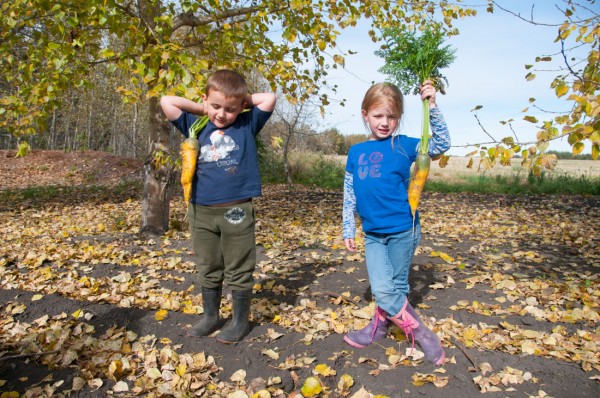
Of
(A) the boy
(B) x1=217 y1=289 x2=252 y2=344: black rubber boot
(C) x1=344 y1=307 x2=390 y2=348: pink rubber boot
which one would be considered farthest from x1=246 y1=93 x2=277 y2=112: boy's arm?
(C) x1=344 y1=307 x2=390 y2=348: pink rubber boot

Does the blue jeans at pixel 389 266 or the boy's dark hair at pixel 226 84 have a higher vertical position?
the boy's dark hair at pixel 226 84

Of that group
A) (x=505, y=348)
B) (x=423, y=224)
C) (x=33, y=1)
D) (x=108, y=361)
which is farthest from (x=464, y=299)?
(x=33, y=1)

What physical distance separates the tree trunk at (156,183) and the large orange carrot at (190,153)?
137 inches

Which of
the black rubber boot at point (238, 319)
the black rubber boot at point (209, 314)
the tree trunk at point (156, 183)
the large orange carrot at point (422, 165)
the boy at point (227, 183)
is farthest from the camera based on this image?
the tree trunk at point (156, 183)

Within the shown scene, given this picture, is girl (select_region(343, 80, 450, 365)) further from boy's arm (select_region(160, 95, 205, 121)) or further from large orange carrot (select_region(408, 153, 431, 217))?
boy's arm (select_region(160, 95, 205, 121))

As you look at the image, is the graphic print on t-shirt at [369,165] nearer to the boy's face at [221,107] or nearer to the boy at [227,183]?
the boy at [227,183]

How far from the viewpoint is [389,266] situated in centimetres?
288

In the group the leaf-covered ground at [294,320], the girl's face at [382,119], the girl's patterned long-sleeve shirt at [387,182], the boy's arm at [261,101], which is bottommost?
the leaf-covered ground at [294,320]

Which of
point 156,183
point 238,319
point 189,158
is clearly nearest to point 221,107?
point 189,158

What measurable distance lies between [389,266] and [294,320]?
104cm

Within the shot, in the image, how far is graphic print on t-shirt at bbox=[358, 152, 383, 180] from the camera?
9.20ft

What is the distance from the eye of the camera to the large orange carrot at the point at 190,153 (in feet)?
9.54

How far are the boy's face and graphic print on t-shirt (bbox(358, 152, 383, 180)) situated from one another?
2.92ft

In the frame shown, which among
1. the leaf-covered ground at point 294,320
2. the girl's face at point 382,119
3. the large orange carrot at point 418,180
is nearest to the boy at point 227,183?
the leaf-covered ground at point 294,320
